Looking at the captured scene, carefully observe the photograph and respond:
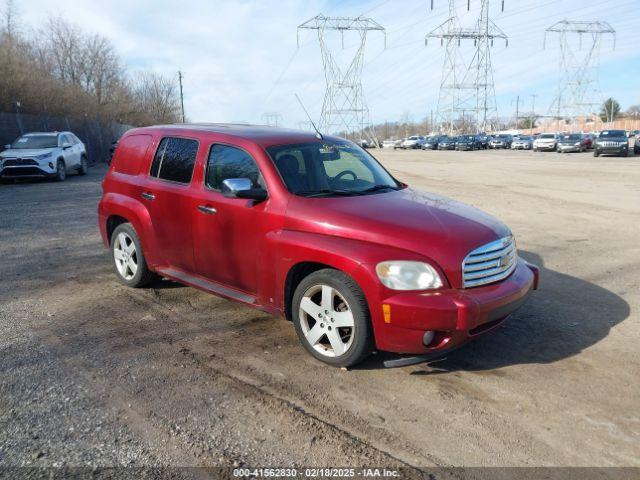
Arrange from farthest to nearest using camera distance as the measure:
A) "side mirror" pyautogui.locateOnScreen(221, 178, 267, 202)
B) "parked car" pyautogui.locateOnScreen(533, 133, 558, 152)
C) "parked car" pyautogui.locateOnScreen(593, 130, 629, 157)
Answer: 1. "parked car" pyautogui.locateOnScreen(533, 133, 558, 152)
2. "parked car" pyautogui.locateOnScreen(593, 130, 629, 157)
3. "side mirror" pyautogui.locateOnScreen(221, 178, 267, 202)

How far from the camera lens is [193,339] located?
4.41 metres

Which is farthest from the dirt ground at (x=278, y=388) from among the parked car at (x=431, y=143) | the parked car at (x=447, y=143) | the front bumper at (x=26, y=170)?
the parked car at (x=431, y=143)

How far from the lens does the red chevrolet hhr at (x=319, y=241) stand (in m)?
3.55

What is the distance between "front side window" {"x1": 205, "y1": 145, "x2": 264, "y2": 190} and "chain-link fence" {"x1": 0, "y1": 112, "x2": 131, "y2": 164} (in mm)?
23639

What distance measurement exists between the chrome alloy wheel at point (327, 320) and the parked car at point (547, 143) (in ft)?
152

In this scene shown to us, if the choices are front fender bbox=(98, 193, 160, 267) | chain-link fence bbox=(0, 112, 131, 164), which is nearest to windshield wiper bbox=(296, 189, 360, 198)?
front fender bbox=(98, 193, 160, 267)

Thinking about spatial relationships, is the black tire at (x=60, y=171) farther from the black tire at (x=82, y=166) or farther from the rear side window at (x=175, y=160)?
the rear side window at (x=175, y=160)

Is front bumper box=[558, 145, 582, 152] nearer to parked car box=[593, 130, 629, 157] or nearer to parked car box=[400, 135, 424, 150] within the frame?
parked car box=[593, 130, 629, 157]

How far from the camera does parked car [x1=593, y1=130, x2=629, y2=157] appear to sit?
32719mm

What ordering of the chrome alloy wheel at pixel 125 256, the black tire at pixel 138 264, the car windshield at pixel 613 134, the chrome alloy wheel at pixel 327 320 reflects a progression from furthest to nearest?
the car windshield at pixel 613 134 < the chrome alloy wheel at pixel 125 256 < the black tire at pixel 138 264 < the chrome alloy wheel at pixel 327 320

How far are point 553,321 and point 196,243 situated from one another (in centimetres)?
340

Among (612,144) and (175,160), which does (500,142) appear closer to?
(612,144)

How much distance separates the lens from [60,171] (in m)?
18.6

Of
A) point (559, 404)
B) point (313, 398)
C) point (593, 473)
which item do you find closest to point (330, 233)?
point (313, 398)
